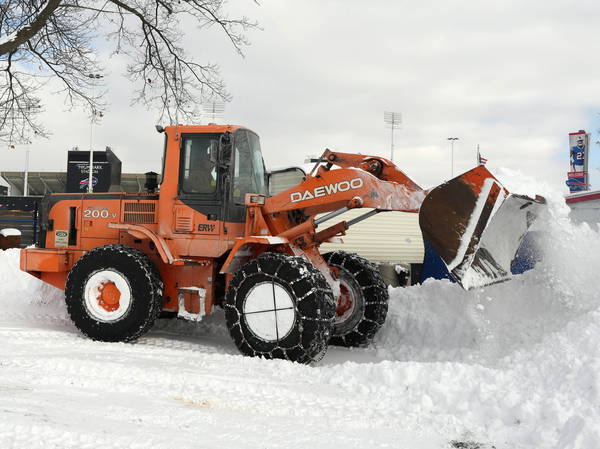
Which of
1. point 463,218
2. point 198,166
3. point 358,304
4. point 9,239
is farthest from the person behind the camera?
point 9,239

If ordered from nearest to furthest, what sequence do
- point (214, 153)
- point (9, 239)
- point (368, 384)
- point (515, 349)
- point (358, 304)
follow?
point (368, 384), point (515, 349), point (214, 153), point (358, 304), point (9, 239)

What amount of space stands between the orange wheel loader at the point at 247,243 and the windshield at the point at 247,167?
Result: 0.02 meters

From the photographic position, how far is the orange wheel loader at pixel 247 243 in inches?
227

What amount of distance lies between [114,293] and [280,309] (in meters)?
2.25

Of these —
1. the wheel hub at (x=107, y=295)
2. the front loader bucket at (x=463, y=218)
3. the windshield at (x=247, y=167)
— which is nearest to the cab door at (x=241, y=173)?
the windshield at (x=247, y=167)

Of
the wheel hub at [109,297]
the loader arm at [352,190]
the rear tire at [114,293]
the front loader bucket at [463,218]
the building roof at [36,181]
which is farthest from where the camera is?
the building roof at [36,181]

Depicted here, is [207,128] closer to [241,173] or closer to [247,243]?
[241,173]

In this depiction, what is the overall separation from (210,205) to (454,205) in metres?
2.84

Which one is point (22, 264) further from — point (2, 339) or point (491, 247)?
point (491, 247)

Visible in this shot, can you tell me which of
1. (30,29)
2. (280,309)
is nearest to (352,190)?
(280,309)

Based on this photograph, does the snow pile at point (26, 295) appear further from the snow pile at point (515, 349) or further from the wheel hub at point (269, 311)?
the snow pile at point (515, 349)

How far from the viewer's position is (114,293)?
22.6 feet

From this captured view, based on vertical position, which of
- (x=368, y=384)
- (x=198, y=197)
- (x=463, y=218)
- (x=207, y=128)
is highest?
(x=207, y=128)

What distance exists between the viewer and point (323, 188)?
6.45 m
